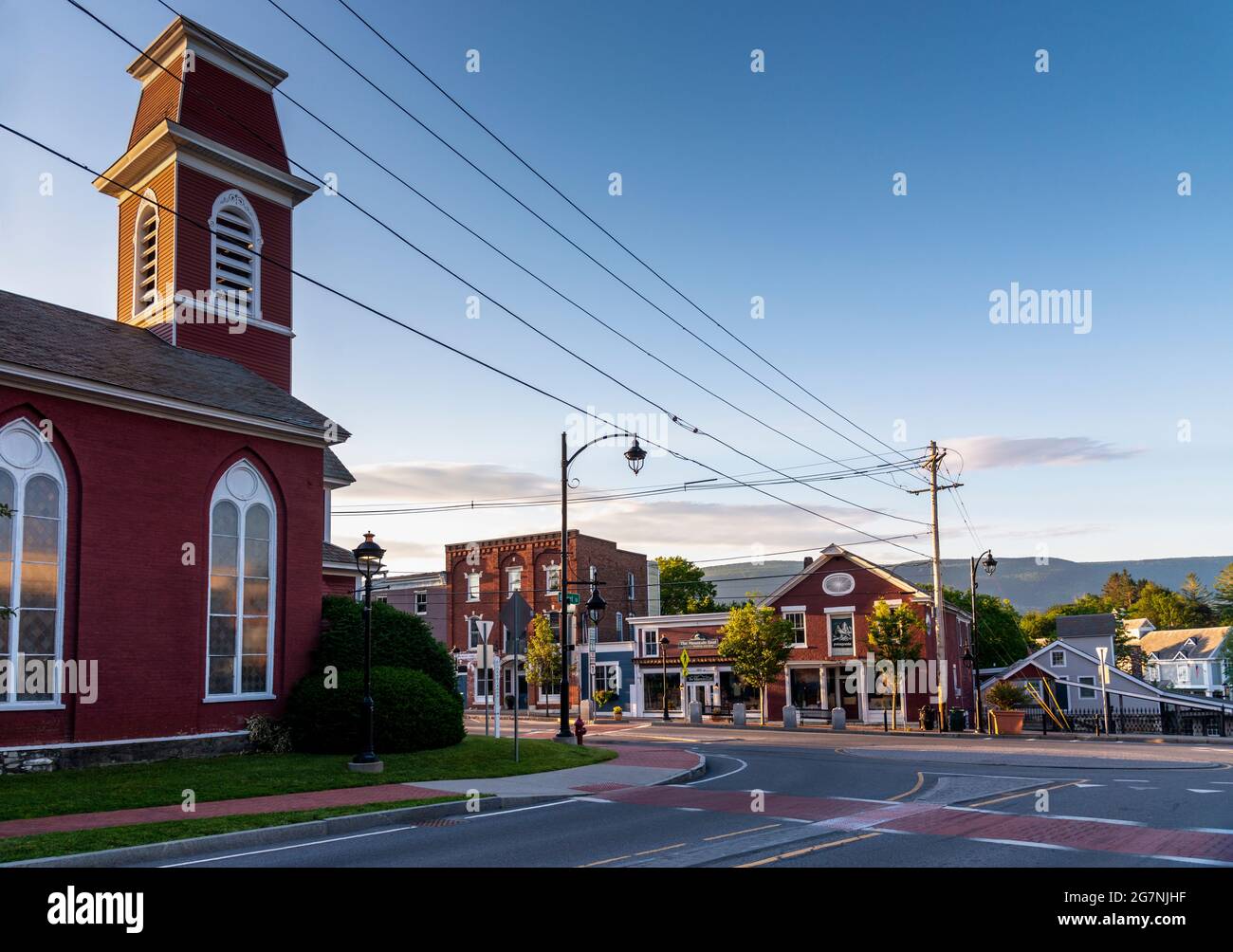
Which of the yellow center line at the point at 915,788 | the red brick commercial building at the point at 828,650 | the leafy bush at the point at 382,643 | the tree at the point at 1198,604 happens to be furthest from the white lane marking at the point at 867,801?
the tree at the point at 1198,604

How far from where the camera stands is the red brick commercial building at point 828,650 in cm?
4919

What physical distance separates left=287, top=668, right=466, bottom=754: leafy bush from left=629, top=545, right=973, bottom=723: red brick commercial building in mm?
31312

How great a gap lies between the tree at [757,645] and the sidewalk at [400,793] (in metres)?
25.2

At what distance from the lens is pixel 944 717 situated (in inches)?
1588

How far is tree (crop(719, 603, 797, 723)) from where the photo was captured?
4781 cm

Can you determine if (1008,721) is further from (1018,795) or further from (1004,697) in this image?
(1018,795)

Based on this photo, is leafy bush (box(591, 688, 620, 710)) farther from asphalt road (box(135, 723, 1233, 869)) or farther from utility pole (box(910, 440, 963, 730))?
asphalt road (box(135, 723, 1233, 869))

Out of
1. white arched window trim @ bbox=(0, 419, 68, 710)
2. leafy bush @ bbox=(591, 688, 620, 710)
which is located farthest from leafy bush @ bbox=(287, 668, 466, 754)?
leafy bush @ bbox=(591, 688, 620, 710)

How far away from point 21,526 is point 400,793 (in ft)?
29.8

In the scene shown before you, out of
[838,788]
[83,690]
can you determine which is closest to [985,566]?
[838,788]

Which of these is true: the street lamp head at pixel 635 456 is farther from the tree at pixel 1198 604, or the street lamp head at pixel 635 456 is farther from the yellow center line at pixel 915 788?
the tree at pixel 1198 604

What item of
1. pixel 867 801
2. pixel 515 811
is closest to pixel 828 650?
pixel 867 801

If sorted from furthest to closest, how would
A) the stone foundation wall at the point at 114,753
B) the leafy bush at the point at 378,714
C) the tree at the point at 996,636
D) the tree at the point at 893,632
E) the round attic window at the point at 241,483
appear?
the tree at the point at 996,636, the tree at the point at 893,632, the round attic window at the point at 241,483, the leafy bush at the point at 378,714, the stone foundation wall at the point at 114,753

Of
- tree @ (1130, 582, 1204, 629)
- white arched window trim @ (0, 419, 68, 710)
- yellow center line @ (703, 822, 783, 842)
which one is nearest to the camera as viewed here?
yellow center line @ (703, 822, 783, 842)
